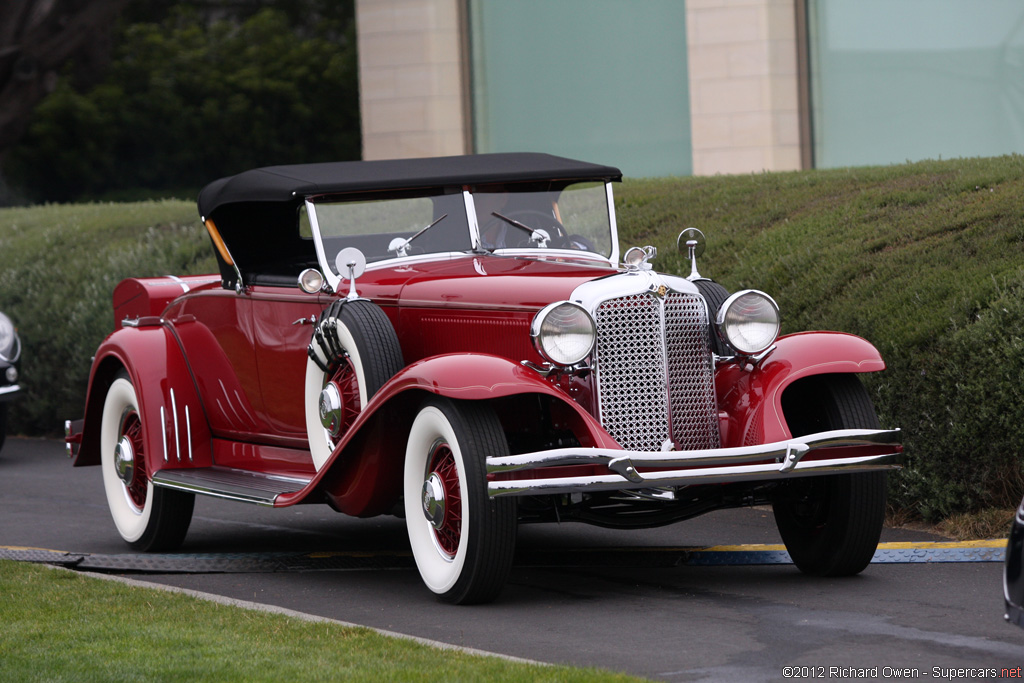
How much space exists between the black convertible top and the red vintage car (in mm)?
16

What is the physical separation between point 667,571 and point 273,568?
1888 millimetres

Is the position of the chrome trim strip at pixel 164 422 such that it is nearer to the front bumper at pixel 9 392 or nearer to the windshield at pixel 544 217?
the windshield at pixel 544 217

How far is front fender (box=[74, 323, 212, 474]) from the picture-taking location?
7.30 meters

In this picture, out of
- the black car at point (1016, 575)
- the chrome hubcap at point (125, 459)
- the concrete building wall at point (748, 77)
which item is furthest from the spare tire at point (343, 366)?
the concrete building wall at point (748, 77)

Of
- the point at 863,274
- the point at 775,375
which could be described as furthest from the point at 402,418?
the point at 863,274

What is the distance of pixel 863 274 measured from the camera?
8469 millimetres

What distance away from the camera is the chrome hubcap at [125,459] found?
7.59 m

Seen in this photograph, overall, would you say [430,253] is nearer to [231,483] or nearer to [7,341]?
[231,483]

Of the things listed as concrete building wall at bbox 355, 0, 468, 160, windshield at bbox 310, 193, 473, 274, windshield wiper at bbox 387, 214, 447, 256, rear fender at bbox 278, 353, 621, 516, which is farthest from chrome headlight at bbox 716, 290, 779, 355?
concrete building wall at bbox 355, 0, 468, 160

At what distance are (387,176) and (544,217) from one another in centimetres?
83

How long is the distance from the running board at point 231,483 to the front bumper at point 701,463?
154cm

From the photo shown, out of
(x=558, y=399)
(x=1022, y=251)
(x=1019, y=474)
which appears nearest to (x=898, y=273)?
(x=1022, y=251)

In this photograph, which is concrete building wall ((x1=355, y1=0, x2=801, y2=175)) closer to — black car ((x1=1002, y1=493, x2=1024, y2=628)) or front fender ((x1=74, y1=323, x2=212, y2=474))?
front fender ((x1=74, y1=323, x2=212, y2=474))

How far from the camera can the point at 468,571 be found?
216 inches
